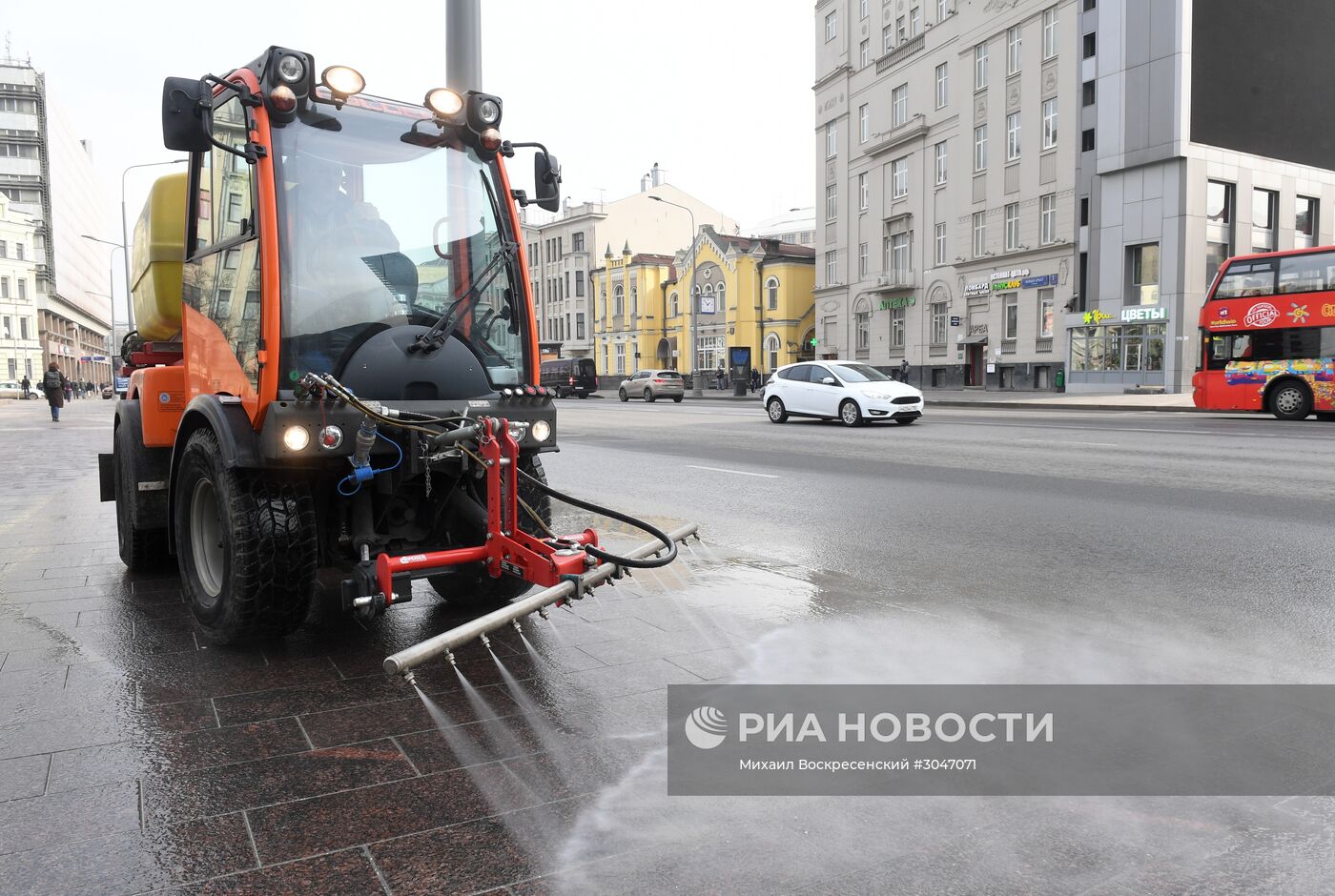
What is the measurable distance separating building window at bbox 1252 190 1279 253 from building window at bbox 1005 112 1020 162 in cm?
960

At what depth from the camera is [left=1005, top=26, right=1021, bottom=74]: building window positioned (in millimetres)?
43469

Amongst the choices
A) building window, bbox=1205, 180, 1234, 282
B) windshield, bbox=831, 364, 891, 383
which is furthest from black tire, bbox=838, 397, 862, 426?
building window, bbox=1205, 180, 1234, 282

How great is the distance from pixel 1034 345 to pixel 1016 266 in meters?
3.62

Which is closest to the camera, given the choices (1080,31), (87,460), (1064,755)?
(1064,755)

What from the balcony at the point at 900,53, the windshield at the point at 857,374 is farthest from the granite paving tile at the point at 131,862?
the balcony at the point at 900,53

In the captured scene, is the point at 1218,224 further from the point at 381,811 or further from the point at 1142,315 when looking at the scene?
the point at 381,811

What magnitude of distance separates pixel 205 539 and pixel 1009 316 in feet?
142

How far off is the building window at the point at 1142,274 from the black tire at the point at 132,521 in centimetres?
3817

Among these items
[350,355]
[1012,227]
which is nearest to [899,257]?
[1012,227]

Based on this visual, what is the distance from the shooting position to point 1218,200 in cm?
3775

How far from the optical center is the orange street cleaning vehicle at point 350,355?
166 inches

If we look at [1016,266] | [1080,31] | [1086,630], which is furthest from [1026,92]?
[1086,630]

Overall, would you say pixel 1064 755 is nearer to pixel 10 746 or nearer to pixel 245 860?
pixel 245 860

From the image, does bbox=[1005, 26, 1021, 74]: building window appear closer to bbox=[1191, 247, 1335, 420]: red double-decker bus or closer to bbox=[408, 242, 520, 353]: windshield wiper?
bbox=[1191, 247, 1335, 420]: red double-decker bus
